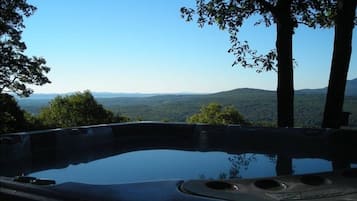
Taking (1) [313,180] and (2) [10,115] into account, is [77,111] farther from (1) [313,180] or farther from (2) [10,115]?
(1) [313,180]

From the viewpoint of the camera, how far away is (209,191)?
200 centimetres

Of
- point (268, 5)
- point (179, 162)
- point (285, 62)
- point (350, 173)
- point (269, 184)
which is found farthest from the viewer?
point (268, 5)

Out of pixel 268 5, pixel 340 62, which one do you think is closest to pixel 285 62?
pixel 340 62

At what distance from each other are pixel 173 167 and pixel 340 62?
3165 millimetres

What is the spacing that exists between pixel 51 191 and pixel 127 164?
2.15 meters

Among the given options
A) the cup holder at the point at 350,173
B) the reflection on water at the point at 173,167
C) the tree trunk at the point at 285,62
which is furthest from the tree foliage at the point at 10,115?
the cup holder at the point at 350,173

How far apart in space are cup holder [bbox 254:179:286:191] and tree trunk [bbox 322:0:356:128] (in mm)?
3839

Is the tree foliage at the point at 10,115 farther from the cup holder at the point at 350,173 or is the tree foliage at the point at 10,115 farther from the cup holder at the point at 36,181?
the cup holder at the point at 350,173

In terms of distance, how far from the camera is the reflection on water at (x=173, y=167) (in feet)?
11.0

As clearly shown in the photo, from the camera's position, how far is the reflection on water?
11.0ft

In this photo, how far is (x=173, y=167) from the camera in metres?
3.77

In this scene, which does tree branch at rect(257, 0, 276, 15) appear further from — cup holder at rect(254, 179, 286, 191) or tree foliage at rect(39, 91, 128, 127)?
tree foliage at rect(39, 91, 128, 127)

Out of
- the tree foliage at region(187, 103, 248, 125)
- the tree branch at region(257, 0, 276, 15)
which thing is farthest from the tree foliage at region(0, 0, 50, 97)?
the tree foliage at region(187, 103, 248, 125)

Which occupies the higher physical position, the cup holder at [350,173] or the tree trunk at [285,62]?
the tree trunk at [285,62]
